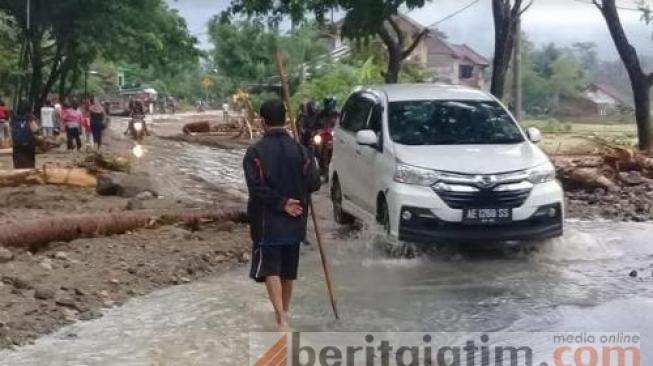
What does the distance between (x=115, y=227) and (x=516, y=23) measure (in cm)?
1397

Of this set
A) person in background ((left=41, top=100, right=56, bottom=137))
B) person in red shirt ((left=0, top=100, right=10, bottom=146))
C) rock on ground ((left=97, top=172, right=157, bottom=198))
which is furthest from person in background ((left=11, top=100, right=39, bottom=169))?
person in background ((left=41, top=100, right=56, bottom=137))

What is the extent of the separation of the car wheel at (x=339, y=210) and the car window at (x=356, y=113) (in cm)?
80

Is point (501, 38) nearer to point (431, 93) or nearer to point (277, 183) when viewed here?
point (431, 93)

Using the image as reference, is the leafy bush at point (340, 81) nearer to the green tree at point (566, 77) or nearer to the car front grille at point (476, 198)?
the car front grille at point (476, 198)

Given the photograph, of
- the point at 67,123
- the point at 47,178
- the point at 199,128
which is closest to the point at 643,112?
the point at 47,178

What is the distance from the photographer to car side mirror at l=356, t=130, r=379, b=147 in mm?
10844

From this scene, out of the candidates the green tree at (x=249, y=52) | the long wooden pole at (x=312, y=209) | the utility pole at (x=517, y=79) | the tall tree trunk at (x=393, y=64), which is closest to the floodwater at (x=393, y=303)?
the long wooden pole at (x=312, y=209)

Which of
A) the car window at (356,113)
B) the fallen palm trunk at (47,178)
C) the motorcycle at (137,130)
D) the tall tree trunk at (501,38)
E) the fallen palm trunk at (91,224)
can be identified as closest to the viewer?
the fallen palm trunk at (91,224)

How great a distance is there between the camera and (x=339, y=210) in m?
12.9

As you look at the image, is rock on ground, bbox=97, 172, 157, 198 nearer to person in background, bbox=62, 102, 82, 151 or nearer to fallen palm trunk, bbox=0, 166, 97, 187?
fallen palm trunk, bbox=0, 166, 97, 187

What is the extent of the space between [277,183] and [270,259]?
1.82 feet

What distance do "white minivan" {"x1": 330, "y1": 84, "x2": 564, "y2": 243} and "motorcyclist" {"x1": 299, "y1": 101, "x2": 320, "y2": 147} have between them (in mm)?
7838

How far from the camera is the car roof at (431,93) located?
1163cm

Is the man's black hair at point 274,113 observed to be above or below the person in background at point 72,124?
above
